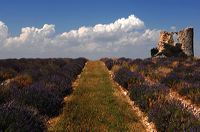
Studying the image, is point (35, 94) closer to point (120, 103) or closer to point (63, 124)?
point (63, 124)

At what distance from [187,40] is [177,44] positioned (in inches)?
43.2

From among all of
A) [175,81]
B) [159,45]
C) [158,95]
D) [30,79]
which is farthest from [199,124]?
[159,45]

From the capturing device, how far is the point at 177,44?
137 ft

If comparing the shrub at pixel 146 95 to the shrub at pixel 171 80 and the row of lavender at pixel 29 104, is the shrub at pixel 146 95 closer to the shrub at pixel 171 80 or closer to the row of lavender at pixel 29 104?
the row of lavender at pixel 29 104

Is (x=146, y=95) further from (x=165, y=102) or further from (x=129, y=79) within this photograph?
(x=129, y=79)

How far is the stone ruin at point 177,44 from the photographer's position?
4078cm

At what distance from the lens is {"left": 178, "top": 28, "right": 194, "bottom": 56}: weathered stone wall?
1636 inches

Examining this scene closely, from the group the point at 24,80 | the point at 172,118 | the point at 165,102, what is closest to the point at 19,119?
the point at 172,118

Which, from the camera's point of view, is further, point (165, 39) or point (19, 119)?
point (165, 39)

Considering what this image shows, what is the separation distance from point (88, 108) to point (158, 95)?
1.97m

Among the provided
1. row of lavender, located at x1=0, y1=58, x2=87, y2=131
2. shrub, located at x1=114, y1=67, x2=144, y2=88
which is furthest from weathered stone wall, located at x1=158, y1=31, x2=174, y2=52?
row of lavender, located at x1=0, y1=58, x2=87, y2=131

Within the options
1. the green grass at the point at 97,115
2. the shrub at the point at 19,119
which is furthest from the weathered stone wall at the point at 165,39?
the shrub at the point at 19,119

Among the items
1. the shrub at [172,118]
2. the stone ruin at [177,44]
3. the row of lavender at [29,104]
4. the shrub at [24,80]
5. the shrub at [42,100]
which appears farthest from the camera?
the stone ruin at [177,44]

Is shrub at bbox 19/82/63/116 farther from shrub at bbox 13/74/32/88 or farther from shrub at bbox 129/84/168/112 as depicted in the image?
shrub at bbox 13/74/32/88
